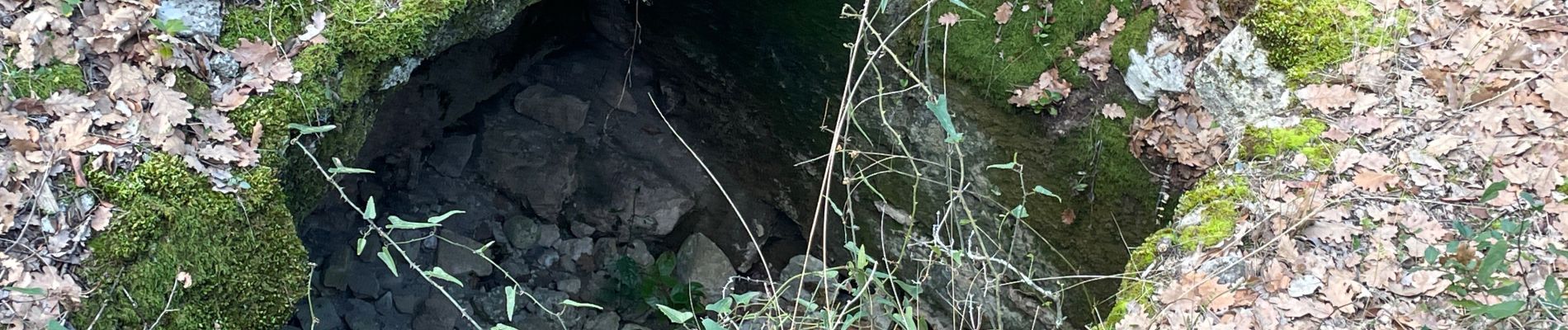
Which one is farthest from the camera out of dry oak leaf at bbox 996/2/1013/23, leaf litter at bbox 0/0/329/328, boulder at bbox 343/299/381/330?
boulder at bbox 343/299/381/330

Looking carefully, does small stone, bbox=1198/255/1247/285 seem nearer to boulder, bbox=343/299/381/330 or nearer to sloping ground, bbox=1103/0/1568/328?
sloping ground, bbox=1103/0/1568/328

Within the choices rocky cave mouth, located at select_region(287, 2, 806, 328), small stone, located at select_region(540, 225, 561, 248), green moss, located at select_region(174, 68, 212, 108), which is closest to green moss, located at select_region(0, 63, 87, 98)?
green moss, located at select_region(174, 68, 212, 108)

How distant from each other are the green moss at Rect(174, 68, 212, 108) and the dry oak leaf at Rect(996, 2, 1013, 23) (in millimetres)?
2863

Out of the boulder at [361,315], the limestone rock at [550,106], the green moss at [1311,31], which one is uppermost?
the green moss at [1311,31]

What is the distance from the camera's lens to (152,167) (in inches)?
109

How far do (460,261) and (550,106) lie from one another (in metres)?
1.14

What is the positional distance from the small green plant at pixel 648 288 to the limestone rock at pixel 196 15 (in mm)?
3271

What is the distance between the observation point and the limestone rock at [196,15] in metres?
2.98

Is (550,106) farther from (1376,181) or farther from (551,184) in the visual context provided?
(1376,181)

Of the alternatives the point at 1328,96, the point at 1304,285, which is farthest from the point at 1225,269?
the point at 1328,96

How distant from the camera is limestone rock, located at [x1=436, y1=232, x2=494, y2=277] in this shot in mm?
5867

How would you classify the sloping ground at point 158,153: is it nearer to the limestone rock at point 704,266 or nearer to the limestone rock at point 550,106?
the limestone rock at point 550,106

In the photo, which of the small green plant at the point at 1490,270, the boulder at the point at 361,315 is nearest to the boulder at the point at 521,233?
the boulder at the point at 361,315

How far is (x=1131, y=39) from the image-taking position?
3557 mm
